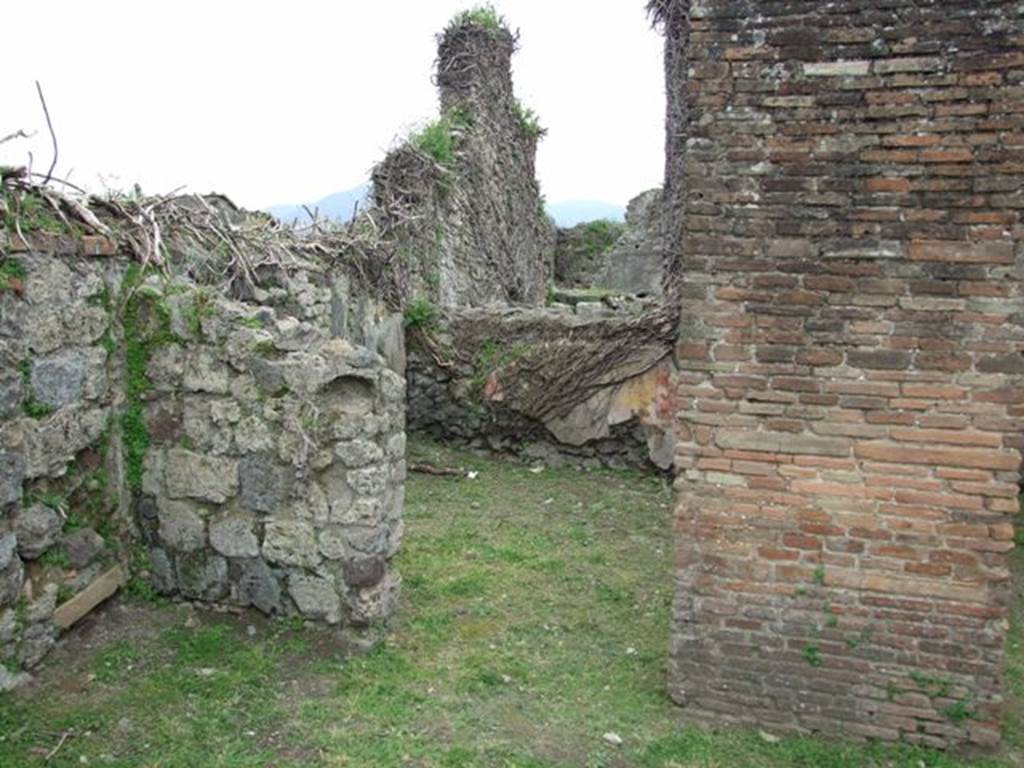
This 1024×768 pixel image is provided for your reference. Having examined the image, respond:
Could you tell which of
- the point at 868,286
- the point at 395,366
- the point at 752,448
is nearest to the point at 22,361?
the point at 752,448

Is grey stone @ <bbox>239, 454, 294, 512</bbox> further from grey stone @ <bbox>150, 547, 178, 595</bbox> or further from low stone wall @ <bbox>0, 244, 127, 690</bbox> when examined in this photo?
low stone wall @ <bbox>0, 244, 127, 690</bbox>

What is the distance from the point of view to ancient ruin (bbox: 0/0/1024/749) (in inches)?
147

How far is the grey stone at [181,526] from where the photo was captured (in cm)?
495

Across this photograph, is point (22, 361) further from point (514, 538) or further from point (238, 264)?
point (514, 538)

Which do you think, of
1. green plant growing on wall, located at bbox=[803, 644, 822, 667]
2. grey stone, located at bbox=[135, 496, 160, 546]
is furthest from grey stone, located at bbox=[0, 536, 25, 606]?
green plant growing on wall, located at bbox=[803, 644, 822, 667]

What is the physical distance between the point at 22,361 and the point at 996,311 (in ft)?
14.3

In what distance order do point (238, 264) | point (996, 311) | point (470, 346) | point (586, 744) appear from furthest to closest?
point (470, 346), point (238, 264), point (586, 744), point (996, 311)

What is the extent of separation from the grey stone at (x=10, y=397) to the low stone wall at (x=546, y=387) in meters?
5.88

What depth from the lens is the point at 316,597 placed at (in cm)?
484

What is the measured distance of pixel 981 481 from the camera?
3.82m

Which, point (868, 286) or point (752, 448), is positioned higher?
point (868, 286)

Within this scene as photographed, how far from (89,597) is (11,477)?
3.02ft

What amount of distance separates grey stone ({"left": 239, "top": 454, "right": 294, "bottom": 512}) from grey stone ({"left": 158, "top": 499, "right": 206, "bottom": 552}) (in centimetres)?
35

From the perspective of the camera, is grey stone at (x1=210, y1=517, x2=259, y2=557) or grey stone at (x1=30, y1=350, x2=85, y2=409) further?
grey stone at (x1=210, y1=517, x2=259, y2=557)
